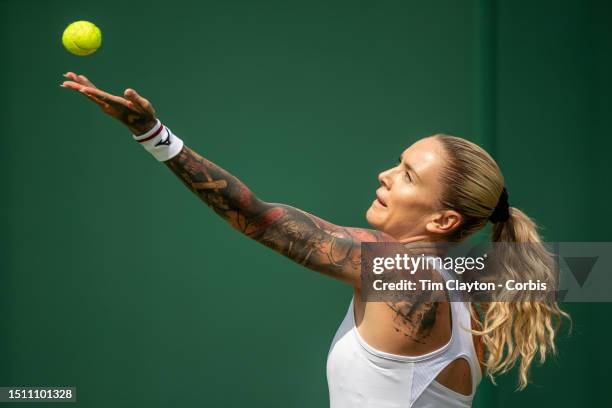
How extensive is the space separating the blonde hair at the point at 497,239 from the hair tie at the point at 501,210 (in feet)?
0.09

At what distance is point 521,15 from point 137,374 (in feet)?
6.70

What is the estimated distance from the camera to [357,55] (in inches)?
126

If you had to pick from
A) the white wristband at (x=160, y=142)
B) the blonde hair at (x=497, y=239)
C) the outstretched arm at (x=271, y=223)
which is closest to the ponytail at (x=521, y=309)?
the blonde hair at (x=497, y=239)

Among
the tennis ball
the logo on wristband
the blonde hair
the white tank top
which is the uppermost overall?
the tennis ball

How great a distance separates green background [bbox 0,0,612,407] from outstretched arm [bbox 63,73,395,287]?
3.63ft

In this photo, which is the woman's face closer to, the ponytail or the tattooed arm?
the tattooed arm

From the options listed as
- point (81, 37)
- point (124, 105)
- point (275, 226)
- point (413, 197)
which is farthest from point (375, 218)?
point (81, 37)

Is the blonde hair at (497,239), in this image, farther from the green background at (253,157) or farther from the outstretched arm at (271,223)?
the green background at (253,157)

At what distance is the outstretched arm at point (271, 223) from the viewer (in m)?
2.03

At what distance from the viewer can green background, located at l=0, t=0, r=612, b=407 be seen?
3.18m

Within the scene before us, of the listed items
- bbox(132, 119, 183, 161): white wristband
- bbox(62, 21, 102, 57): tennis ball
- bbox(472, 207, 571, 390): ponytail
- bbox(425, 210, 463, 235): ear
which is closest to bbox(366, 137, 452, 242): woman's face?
bbox(425, 210, 463, 235): ear

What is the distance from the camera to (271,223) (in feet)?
6.79

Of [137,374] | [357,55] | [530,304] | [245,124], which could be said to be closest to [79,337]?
[137,374]

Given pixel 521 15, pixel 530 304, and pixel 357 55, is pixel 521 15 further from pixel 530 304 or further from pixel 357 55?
pixel 530 304
